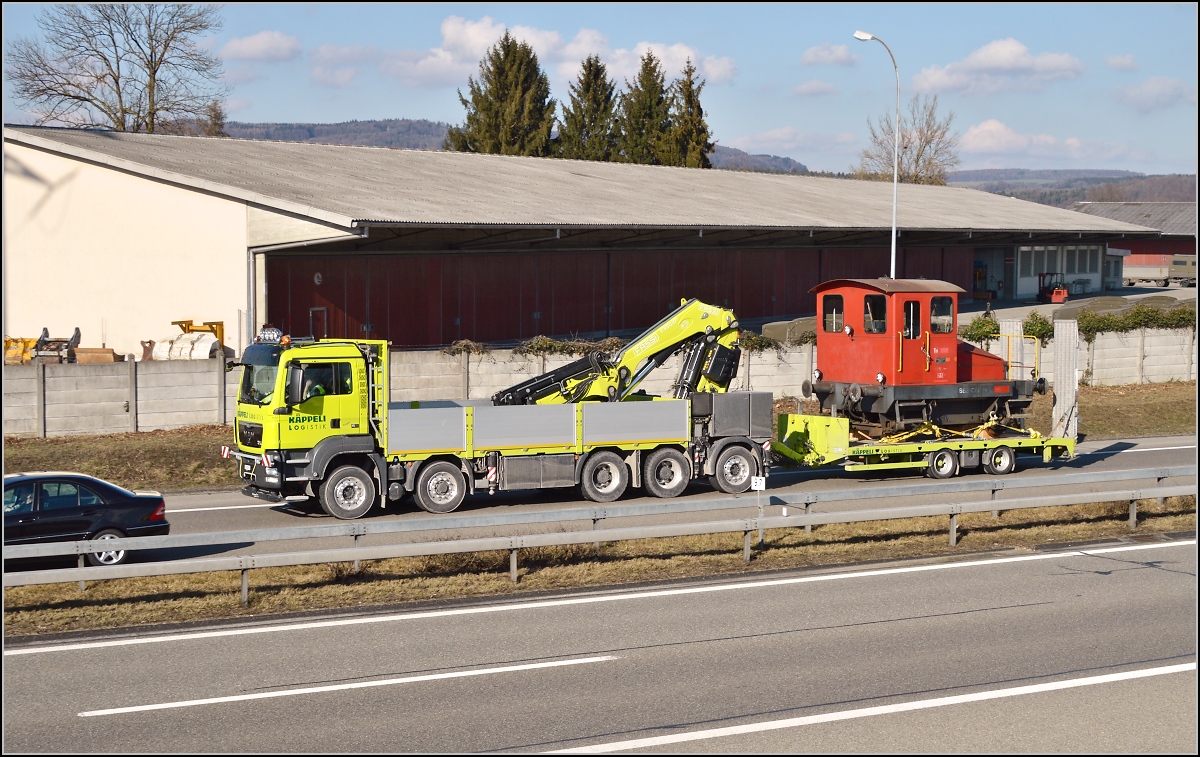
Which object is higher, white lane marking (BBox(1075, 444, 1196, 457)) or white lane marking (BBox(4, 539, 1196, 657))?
white lane marking (BBox(1075, 444, 1196, 457))

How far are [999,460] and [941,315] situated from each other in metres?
3.40

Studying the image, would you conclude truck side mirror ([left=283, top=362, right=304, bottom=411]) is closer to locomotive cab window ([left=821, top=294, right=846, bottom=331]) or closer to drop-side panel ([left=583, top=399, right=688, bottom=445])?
drop-side panel ([left=583, top=399, right=688, bottom=445])

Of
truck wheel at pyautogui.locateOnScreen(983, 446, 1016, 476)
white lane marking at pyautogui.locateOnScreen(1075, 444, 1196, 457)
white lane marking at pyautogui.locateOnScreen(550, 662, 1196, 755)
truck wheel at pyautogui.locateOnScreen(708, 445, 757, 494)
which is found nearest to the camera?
white lane marking at pyautogui.locateOnScreen(550, 662, 1196, 755)

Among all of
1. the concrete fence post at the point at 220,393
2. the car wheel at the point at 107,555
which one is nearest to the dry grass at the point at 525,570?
A: the car wheel at the point at 107,555

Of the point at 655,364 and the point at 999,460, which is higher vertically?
the point at 655,364

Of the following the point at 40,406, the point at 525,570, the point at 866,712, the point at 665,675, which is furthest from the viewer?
the point at 40,406

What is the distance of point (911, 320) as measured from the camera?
23.8 m

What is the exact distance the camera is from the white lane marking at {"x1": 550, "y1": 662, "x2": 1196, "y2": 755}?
9297 mm

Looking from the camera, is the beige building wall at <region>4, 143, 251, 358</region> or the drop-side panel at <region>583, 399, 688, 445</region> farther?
the beige building wall at <region>4, 143, 251, 358</region>

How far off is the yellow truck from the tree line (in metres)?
59.7

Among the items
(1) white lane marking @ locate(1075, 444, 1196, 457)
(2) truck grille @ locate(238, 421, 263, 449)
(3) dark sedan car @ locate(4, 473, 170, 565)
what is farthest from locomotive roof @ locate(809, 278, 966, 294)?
(3) dark sedan car @ locate(4, 473, 170, 565)

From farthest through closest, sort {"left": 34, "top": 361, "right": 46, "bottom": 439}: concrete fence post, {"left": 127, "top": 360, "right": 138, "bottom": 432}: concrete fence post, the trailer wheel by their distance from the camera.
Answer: {"left": 127, "top": 360, "right": 138, "bottom": 432}: concrete fence post, {"left": 34, "top": 361, "right": 46, "bottom": 439}: concrete fence post, the trailer wheel

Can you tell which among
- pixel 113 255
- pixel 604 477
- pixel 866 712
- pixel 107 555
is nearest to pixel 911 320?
pixel 604 477

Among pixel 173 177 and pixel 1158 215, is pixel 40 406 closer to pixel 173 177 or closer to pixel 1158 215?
pixel 173 177
